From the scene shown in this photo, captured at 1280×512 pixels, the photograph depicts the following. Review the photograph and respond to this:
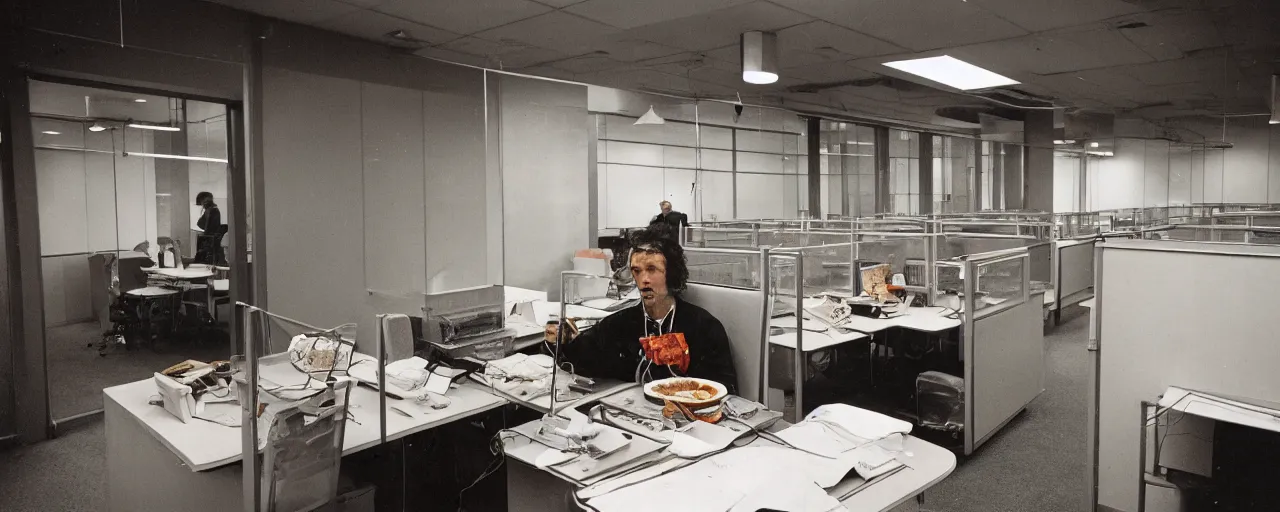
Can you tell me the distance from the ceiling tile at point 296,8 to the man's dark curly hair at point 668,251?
2819 mm

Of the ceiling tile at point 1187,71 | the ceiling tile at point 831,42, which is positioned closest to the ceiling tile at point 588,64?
the ceiling tile at point 831,42

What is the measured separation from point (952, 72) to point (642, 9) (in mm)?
3929

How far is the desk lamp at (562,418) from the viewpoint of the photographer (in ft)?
5.57

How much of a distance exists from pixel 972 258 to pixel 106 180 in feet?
17.0

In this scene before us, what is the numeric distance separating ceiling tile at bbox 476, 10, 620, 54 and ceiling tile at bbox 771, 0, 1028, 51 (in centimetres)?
137

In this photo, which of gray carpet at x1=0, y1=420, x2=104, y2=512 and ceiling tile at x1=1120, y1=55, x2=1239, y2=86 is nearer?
gray carpet at x1=0, y1=420, x2=104, y2=512

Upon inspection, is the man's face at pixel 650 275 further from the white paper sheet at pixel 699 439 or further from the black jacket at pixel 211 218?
the black jacket at pixel 211 218

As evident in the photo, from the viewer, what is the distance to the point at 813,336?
3719 mm

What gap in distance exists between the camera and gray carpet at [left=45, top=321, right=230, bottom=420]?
3.89 meters

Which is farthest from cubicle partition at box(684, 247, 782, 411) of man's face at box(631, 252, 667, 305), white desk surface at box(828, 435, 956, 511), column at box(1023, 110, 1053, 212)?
column at box(1023, 110, 1053, 212)

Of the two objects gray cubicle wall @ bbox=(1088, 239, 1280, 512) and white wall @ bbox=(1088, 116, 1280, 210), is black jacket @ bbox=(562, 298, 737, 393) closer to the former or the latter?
gray cubicle wall @ bbox=(1088, 239, 1280, 512)

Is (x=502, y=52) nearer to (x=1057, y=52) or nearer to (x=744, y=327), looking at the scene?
(x=744, y=327)

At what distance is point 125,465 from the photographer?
2.36 meters

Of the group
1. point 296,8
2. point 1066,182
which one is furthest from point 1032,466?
point 1066,182
